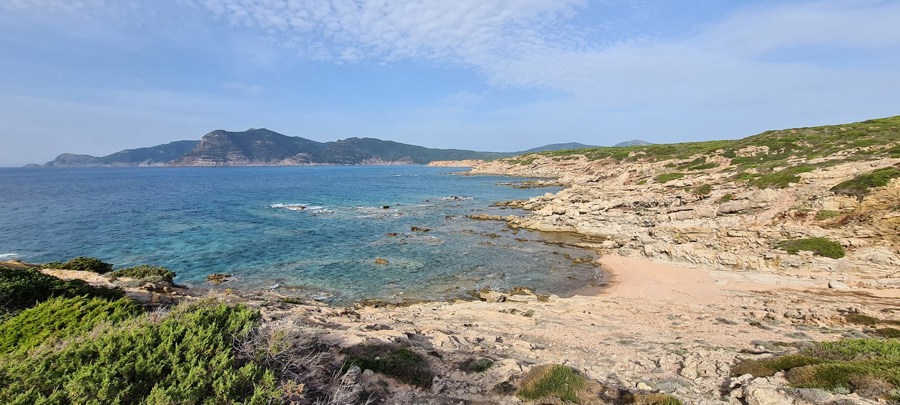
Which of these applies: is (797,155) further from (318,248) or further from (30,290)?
(30,290)

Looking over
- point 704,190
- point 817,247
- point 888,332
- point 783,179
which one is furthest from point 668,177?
point 888,332

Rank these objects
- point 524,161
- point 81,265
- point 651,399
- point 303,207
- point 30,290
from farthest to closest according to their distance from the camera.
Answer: point 524,161, point 303,207, point 81,265, point 30,290, point 651,399

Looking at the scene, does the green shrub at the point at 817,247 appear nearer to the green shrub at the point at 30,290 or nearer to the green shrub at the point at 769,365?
the green shrub at the point at 769,365

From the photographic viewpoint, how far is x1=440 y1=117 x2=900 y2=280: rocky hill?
81.8 ft

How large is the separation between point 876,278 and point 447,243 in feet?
96.8

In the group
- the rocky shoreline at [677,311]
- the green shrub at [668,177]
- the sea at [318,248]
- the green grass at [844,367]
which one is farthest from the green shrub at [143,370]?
the green shrub at [668,177]

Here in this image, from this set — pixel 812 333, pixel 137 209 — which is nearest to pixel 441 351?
pixel 812 333

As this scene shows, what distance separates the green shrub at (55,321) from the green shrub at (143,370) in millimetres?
1721

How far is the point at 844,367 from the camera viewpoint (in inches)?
352

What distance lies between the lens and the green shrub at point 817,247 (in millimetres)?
24781

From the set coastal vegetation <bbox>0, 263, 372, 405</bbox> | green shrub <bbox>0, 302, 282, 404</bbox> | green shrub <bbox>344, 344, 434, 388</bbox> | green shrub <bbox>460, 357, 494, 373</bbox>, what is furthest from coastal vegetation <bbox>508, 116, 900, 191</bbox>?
green shrub <bbox>0, 302, 282, 404</bbox>

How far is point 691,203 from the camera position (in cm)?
4112

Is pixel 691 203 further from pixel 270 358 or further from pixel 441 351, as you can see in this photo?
pixel 270 358

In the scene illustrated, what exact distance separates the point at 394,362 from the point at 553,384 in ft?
14.0
